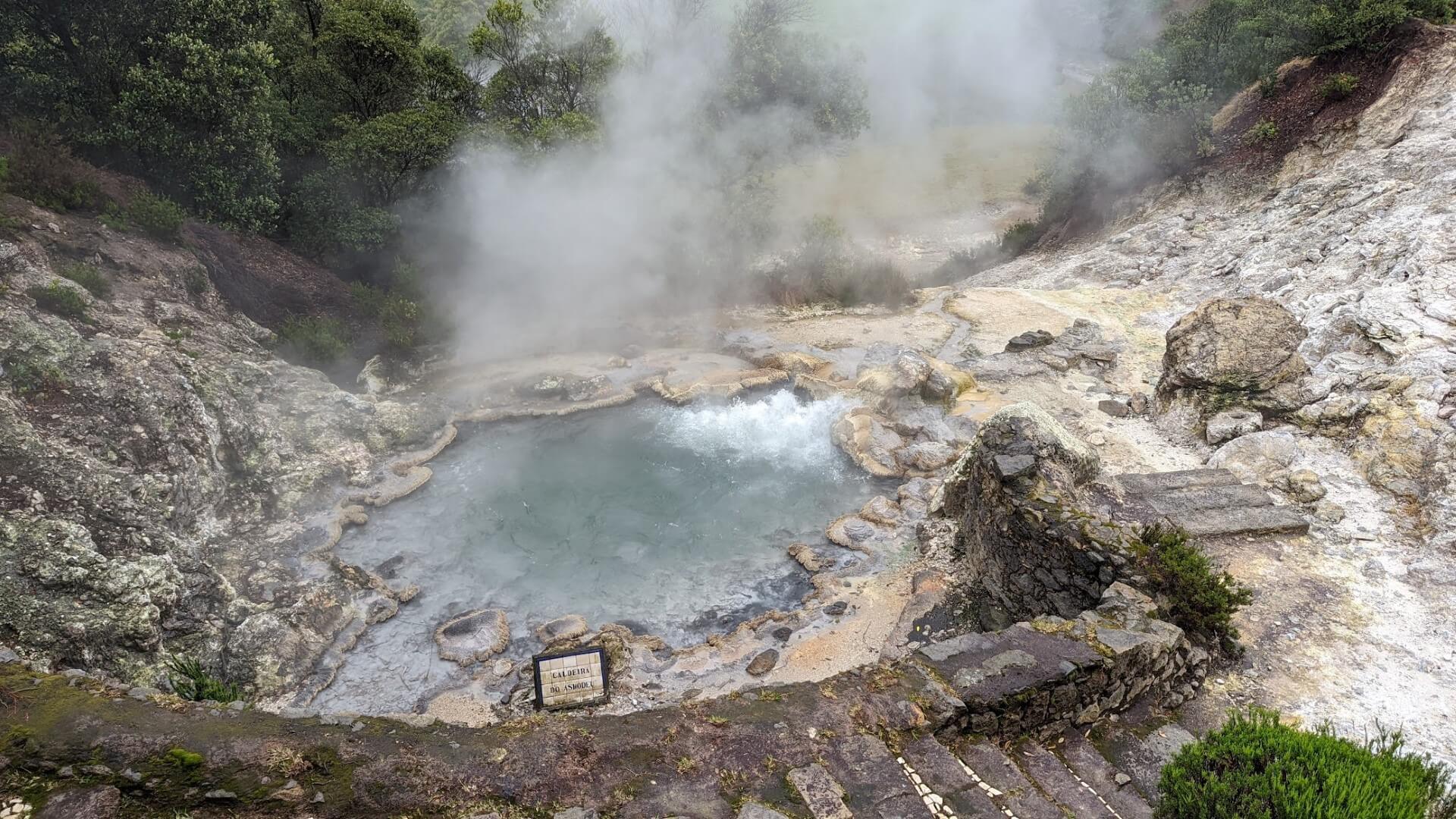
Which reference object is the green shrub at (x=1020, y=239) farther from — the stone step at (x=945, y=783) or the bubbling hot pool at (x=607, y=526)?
the stone step at (x=945, y=783)

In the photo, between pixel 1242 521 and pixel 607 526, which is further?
pixel 607 526

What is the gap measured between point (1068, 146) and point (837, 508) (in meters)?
14.4

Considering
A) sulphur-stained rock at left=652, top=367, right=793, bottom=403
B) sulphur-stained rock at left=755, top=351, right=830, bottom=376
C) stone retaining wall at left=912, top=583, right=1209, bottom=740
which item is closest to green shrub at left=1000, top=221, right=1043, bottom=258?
sulphur-stained rock at left=755, top=351, right=830, bottom=376

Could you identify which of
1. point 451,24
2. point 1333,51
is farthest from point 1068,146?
point 451,24

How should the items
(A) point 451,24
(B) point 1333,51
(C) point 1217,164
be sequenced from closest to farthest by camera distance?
(B) point 1333,51 → (C) point 1217,164 → (A) point 451,24

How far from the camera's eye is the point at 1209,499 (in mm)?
7953

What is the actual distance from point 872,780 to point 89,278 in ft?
37.7

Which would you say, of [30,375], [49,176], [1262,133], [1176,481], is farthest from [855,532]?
[1262,133]

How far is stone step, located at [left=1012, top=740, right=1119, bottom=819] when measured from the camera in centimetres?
434

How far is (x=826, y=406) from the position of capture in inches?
489

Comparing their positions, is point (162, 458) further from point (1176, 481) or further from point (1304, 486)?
point (1304, 486)

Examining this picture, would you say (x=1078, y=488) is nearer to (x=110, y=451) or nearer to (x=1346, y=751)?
(x=1346, y=751)

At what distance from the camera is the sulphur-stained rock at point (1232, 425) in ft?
30.3

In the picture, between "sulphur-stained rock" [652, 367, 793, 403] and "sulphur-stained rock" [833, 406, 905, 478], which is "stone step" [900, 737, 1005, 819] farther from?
"sulphur-stained rock" [652, 367, 793, 403]
